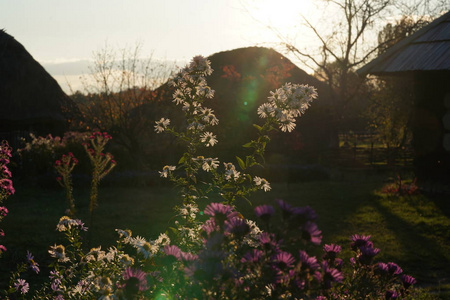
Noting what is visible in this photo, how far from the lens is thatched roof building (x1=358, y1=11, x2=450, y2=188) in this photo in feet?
35.9

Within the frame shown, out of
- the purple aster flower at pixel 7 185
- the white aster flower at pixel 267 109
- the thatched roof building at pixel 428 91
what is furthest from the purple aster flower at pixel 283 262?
the thatched roof building at pixel 428 91

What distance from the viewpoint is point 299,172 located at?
50.9ft

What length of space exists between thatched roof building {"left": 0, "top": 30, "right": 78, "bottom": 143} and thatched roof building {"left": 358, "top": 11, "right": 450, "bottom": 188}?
1249cm

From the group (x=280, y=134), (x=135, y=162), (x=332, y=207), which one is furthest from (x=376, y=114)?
(x=332, y=207)

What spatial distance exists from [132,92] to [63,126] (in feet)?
11.8

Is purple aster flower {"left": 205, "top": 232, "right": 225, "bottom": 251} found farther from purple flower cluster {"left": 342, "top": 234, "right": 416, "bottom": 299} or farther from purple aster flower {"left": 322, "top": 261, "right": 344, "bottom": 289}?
purple flower cluster {"left": 342, "top": 234, "right": 416, "bottom": 299}

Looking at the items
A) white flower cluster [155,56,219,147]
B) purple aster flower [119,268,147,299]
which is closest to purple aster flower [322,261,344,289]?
purple aster flower [119,268,147,299]

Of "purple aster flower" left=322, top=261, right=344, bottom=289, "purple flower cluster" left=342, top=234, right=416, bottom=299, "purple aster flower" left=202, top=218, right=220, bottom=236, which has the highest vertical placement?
"purple aster flower" left=202, top=218, right=220, bottom=236

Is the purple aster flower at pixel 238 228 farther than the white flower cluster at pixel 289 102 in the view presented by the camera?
No

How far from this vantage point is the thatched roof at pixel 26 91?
18.8 m

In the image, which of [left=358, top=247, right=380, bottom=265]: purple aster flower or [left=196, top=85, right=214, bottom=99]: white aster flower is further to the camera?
[left=196, top=85, right=214, bottom=99]: white aster flower

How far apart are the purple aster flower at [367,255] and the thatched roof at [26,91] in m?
17.8

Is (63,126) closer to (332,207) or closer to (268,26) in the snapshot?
(268,26)

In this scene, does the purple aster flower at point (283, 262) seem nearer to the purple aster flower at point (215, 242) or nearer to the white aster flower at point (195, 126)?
the purple aster flower at point (215, 242)
